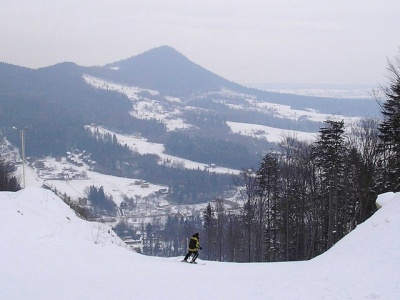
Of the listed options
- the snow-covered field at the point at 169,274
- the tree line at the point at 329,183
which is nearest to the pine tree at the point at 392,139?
the tree line at the point at 329,183

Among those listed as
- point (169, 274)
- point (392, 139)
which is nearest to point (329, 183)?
point (392, 139)

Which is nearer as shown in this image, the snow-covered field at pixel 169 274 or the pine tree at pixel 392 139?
the snow-covered field at pixel 169 274

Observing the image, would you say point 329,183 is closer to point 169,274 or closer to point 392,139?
point 392,139

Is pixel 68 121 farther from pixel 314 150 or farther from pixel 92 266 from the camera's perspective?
pixel 92 266

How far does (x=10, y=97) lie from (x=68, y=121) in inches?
1446

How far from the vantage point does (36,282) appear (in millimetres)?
10047

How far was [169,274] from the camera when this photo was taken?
42.4 feet

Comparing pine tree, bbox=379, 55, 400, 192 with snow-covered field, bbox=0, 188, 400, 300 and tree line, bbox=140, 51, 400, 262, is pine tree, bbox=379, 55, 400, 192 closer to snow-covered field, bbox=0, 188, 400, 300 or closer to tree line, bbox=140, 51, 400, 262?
tree line, bbox=140, 51, 400, 262

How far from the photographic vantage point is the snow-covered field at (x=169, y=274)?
9.41m

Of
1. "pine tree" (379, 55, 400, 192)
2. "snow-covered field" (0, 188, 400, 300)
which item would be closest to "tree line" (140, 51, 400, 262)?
"pine tree" (379, 55, 400, 192)

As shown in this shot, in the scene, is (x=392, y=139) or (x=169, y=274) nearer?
(x=169, y=274)

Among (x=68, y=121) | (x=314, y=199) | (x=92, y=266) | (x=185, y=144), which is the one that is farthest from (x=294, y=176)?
(x=68, y=121)

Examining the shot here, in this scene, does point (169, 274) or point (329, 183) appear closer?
point (169, 274)

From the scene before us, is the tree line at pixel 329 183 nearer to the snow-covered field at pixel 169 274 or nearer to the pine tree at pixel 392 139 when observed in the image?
the pine tree at pixel 392 139
